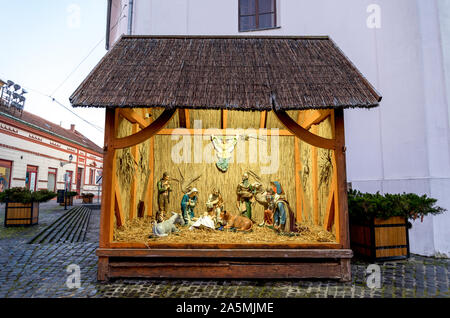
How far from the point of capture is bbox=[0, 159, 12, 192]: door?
18297 millimetres

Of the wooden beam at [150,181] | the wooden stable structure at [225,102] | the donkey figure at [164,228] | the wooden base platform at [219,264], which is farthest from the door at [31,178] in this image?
the wooden base platform at [219,264]

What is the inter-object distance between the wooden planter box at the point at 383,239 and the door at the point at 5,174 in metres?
20.9

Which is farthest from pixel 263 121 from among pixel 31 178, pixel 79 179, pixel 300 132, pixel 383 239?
pixel 79 179

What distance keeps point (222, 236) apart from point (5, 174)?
19559 mm

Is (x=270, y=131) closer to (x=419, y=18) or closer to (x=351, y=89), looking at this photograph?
(x=351, y=89)

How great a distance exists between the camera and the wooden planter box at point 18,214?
9.26m

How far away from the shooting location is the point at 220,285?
418 cm

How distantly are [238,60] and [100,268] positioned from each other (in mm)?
4041

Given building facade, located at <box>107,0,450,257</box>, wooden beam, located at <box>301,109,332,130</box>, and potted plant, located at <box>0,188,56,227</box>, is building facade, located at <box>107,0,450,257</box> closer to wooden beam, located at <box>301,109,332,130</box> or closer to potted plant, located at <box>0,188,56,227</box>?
wooden beam, located at <box>301,109,332,130</box>

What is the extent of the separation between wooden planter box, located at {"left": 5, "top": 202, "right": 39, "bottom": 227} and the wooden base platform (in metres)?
6.80

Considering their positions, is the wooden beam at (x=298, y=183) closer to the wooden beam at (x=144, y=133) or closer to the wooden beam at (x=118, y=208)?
the wooden beam at (x=144, y=133)

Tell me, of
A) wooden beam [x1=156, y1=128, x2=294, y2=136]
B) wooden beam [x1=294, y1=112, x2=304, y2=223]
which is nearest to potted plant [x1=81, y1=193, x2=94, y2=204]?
wooden beam [x1=156, y1=128, x2=294, y2=136]

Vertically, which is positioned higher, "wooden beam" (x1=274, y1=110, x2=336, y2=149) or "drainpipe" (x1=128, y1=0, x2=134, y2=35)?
"drainpipe" (x1=128, y1=0, x2=134, y2=35)

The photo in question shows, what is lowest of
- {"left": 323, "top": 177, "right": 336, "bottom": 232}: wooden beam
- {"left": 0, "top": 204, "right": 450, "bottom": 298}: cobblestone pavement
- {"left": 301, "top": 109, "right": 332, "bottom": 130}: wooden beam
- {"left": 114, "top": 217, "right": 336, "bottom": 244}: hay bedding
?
{"left": 0, "top": 204, "right": 450, "bottom": 298}: cobblestone pavement
